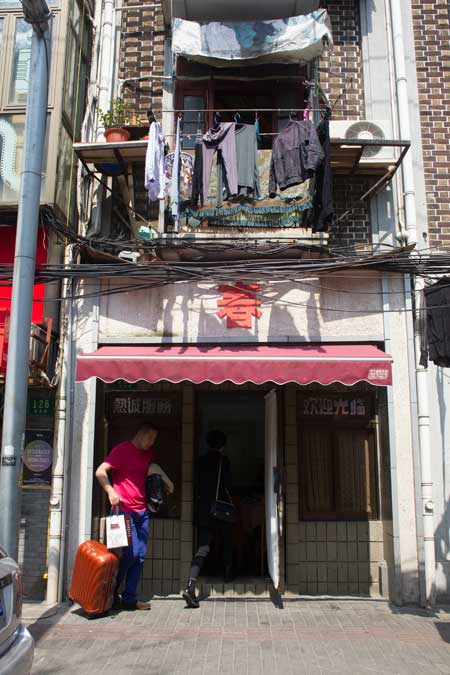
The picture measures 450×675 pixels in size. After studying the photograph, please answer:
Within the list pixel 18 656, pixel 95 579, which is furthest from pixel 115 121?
pixel 18 656

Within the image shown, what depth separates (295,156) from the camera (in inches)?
278

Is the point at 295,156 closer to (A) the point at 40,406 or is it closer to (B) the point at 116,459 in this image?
(B) the point at 116,459

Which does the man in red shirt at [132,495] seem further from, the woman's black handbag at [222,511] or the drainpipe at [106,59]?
the drainpipe at [106,59]

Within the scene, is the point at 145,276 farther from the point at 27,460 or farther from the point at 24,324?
the point at 27,460

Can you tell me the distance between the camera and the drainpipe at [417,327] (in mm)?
6754

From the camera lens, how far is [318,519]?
24.8 ft

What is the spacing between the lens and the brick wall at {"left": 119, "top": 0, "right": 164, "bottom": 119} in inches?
328

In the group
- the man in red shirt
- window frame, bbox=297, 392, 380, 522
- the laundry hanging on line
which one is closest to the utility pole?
the man in red shirt

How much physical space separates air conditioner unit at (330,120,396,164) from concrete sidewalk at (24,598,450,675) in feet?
18.2

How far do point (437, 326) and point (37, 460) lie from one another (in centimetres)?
513

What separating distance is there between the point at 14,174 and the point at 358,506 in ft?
20.2

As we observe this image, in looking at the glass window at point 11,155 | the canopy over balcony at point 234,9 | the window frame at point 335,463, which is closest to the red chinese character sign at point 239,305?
the window frame at point 335,463

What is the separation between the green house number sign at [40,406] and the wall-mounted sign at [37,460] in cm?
25

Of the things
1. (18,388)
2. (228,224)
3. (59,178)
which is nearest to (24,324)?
(18,388)
